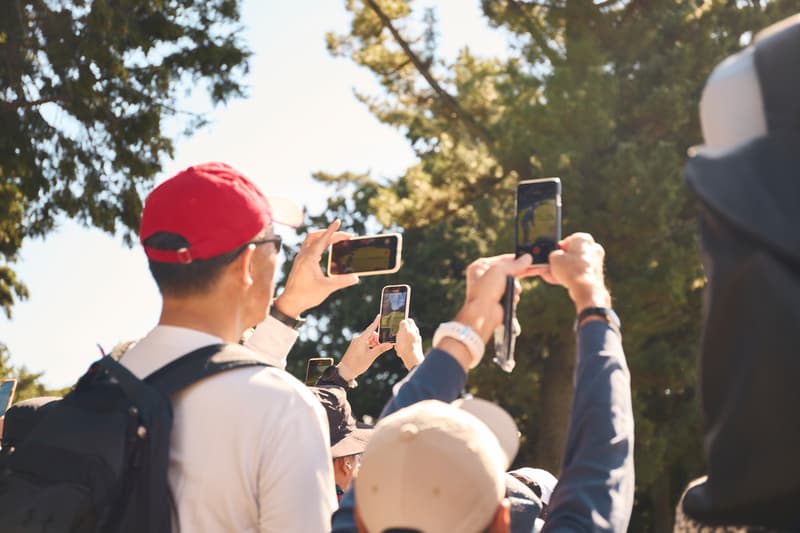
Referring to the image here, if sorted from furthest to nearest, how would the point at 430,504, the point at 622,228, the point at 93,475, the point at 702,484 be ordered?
the point at 622,228 < the point at 93,475 < the point at 430,504 < the point at 702,484

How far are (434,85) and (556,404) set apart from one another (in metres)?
6.48

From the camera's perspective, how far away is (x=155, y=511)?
2156 mm

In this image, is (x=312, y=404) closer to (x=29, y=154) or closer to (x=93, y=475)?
(x=93, y=475)

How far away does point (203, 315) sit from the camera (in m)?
2.44

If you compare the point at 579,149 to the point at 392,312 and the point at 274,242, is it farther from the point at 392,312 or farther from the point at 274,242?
the point at 274,242

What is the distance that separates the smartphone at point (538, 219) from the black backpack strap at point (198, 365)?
655 millimetres

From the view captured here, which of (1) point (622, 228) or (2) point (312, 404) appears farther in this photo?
(1) point (622, 228)

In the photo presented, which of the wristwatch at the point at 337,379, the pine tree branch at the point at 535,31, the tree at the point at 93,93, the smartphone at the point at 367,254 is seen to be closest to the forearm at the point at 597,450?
the smartphone at the point at 367,254

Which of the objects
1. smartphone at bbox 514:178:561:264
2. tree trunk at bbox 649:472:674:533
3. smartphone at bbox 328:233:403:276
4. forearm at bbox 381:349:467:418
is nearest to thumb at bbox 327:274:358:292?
smartphone at bbox 328:233:403:276

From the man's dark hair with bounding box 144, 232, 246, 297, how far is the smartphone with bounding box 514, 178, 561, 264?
0.71 metres

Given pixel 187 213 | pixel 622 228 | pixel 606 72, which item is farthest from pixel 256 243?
pixel 606 72

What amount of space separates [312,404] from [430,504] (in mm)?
524

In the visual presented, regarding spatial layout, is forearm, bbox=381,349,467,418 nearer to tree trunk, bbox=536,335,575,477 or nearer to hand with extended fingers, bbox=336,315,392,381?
hand with extended fingers, bbox=336,315,392,381

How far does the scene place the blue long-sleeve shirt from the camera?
6.52ft
